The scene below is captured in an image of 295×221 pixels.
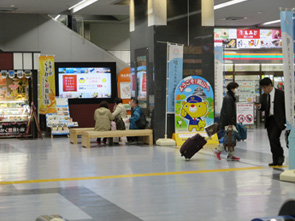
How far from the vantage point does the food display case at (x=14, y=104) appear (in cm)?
1702

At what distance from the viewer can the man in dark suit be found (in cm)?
960

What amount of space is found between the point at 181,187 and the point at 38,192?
1934 mm

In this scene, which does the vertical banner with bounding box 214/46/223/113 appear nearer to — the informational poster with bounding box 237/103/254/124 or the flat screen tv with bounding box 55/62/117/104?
the informational poster with bounding box 237/103/254/124

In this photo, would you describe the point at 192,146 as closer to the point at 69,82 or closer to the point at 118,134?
the point at 118,134

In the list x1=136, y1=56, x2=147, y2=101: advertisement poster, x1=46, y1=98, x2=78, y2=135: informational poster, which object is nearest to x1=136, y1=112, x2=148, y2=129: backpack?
x1=136, y1=56, x2=147, y2=101: advertisement poster

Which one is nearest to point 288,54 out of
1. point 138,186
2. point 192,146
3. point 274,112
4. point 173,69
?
point 274,112

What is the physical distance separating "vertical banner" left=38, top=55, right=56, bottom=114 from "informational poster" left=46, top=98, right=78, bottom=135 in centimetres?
23

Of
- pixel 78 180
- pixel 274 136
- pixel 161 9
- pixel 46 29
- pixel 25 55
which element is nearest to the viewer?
pixel 78 180

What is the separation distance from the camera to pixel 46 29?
64.6 ft

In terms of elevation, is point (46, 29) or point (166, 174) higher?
point (46, 29)

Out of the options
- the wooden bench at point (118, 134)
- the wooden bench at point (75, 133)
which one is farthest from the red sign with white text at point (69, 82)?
the wooden bench at point (118, 134)

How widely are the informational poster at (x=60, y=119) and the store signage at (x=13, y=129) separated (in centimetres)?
88

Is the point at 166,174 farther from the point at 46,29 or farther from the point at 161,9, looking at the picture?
the point at 46,29

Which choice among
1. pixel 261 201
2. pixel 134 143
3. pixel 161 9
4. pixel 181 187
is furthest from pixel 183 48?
pixel 261 201
